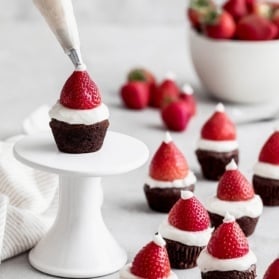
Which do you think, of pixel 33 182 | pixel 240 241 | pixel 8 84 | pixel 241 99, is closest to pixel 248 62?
pixel 241 99

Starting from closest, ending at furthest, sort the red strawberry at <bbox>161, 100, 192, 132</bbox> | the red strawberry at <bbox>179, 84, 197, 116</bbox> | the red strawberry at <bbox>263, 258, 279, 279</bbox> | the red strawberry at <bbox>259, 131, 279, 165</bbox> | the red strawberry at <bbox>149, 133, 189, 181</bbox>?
the red strawberry at <bbox>263, 258, 279, 279</bbox>
the red strawberry at <bbox>149, 133, 189, 181</bbox>
the red strawberry at <bbox>259, 131, 279, 165</bbox>
the red strawberry at <bbox>161, 100, 192, 132</bbox>
the red strawberry at <bbox>179, 84, 197, 116</bbox>

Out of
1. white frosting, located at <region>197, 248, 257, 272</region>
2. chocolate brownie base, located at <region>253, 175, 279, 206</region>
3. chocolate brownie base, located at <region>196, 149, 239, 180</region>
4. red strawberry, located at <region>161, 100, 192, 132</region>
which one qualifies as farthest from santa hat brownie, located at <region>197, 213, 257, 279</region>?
red strawberry, located at <region>161, 100, 192, 132</region>

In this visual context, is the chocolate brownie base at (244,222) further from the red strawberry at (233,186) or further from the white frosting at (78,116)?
the white frosting at (78,116)

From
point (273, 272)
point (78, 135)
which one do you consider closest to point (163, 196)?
point (78, 135)

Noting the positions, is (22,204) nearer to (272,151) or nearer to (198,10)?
(272,151)

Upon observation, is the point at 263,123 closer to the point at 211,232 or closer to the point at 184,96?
the point at 184,96

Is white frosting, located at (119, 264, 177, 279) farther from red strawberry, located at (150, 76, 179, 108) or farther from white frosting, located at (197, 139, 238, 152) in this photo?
red strawberry, located at (150, 76, 179, 108)
